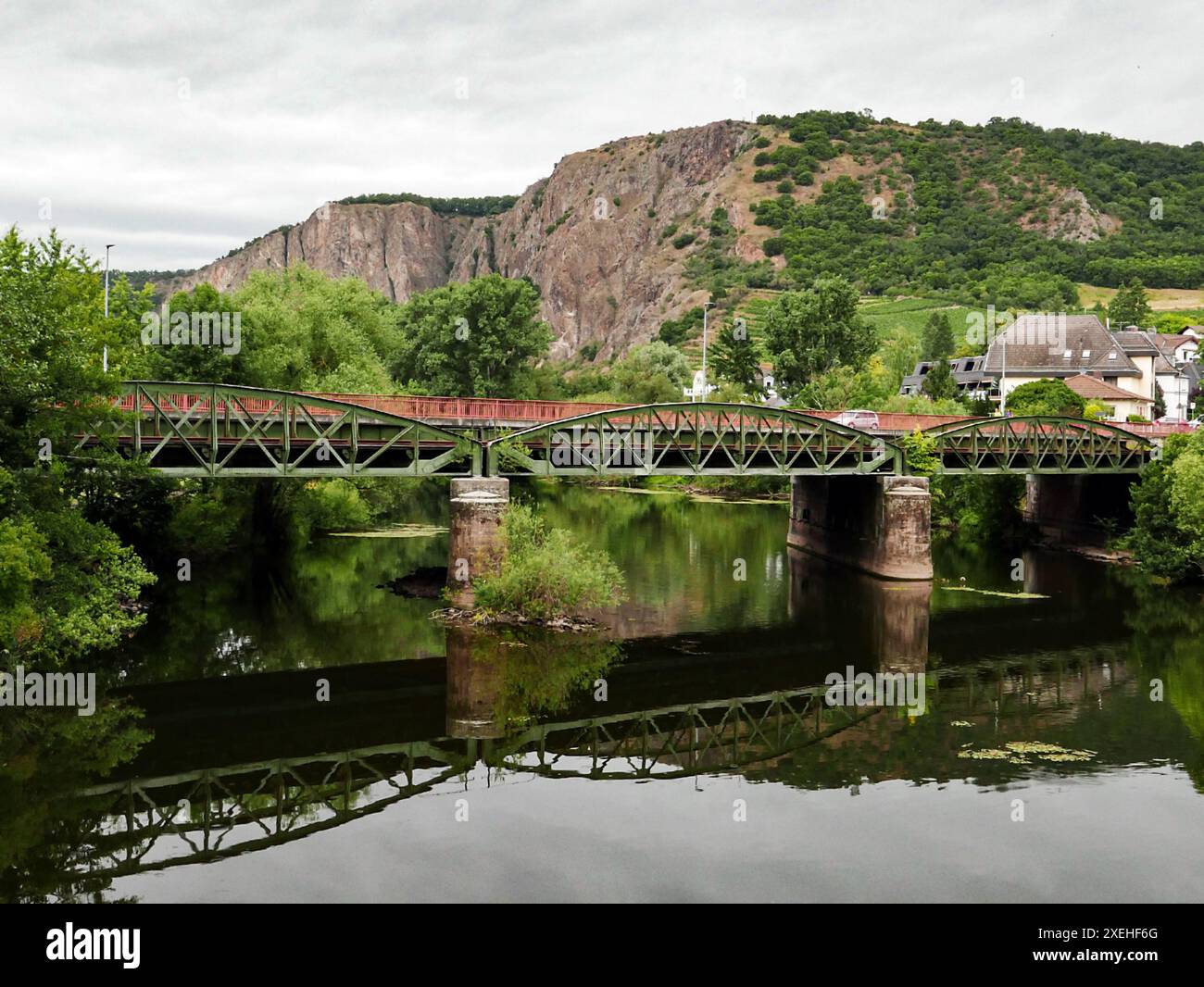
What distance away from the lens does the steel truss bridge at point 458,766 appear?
21172 mm

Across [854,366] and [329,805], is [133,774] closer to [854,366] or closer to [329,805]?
[329,805]

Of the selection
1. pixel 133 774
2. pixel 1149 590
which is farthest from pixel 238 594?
pixel 1149 590

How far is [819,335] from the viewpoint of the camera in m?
118

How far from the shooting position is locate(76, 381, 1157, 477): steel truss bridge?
39.0 m

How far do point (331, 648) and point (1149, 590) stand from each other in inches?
1465

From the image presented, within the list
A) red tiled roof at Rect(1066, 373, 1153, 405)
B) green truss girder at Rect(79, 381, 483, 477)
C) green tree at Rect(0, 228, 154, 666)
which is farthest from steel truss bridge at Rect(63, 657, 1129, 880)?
red tiled roof at Rect(1066, 373, 1153, 405)

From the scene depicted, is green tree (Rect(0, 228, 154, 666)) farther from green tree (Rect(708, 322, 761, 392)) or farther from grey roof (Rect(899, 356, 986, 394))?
grey roof (Rect(899, 356, 986, 394))

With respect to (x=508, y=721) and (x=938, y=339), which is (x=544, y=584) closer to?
(x=508, y=721)

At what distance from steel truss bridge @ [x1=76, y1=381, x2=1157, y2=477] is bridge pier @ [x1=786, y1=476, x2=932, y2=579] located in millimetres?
1714

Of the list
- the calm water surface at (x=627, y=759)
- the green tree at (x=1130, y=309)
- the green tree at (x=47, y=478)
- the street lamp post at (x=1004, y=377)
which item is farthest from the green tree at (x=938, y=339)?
the green tree at (x=47, y=478)

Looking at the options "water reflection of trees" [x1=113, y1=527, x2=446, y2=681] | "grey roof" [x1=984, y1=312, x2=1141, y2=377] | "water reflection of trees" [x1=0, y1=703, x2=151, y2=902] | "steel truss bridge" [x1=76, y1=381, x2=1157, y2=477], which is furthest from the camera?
"grey roof" [x1=984, y1=312, x2=1141, y2=377]

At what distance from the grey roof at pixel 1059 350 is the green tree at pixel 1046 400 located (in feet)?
103

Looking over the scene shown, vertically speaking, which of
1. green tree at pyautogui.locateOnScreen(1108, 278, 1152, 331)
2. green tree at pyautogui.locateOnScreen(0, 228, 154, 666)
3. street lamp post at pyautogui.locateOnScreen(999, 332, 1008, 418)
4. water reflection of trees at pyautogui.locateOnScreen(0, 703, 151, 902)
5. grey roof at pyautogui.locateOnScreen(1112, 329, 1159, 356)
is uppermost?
green tree at pyautogui.locateOnScreen(1108, 278, 1152, 331)
